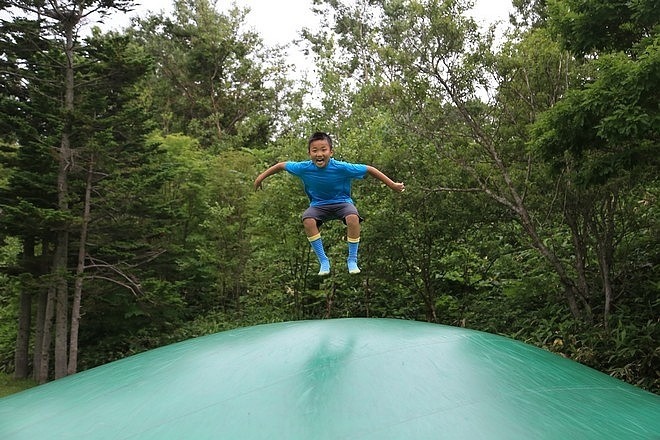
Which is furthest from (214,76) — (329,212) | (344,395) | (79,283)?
(344,395)

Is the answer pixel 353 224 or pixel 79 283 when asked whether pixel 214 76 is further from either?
pixel 353 224

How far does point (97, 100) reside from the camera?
1009 cm

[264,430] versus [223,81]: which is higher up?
[223,81]

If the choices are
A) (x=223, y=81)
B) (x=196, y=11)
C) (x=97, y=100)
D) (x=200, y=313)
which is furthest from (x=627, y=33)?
(x=196, y=11)

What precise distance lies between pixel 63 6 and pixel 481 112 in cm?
749

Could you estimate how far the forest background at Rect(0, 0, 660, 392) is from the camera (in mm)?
6445

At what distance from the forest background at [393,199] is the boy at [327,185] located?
2.18 meters

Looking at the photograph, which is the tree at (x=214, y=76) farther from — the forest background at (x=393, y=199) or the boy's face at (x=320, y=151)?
the boy's face at (x=320, y=151)

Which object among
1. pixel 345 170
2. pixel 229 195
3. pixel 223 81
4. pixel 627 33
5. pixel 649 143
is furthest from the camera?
pixel 223 81

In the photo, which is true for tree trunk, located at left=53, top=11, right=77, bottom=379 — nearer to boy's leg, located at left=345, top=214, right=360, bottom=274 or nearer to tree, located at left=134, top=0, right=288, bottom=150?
boy's leg, located at left=345, top=214, right=360, bottom=274

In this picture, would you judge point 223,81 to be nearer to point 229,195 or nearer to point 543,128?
point 229,195

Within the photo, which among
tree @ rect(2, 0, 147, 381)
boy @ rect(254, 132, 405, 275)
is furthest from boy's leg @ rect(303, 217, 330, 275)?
tree @ rect(2, 0, 147, 381)

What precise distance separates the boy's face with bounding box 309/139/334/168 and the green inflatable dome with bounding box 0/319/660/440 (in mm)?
1564

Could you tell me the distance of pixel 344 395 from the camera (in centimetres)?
254
